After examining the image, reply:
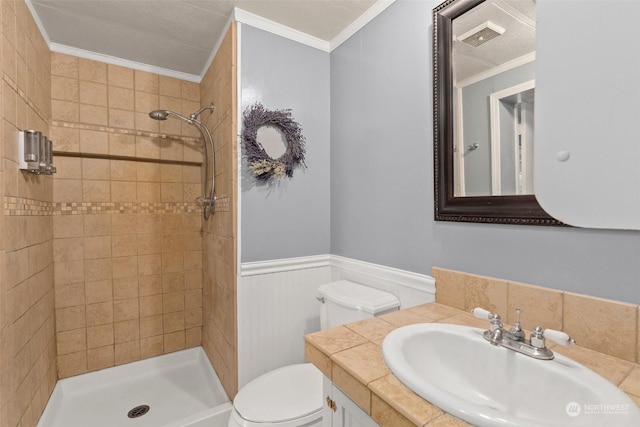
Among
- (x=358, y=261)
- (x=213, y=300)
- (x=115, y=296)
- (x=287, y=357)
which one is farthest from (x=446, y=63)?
(x=115, y=296)

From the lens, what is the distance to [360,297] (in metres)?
1.33

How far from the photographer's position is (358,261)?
1612 mm

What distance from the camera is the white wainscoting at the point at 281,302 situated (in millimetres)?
1575

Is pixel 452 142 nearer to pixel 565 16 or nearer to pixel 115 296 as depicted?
pixel 565 16

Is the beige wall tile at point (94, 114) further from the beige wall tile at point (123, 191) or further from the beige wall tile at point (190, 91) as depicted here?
the beige wall tile at point (190, 91)

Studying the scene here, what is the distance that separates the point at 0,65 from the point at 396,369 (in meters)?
1.76

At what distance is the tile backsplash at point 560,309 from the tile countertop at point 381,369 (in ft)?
0.14

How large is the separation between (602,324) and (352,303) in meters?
0.80

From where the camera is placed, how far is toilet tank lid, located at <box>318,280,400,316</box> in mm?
1242

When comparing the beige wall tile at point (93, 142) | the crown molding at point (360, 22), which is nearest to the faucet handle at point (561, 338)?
the crown molding at point (360, 22)

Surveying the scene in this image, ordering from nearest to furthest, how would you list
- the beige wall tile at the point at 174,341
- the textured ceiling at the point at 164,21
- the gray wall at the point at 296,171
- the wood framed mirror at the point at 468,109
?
the wood framed mirror at the point at 468,109 < the textured ceiling at the point at 164,21 < the gray wall at the point at 296,171 < the beige wall tile at the point at 174,341

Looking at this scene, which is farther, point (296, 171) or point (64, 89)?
point (64, 89)

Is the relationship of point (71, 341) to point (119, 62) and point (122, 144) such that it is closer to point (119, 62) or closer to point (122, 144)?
point (122, 144)

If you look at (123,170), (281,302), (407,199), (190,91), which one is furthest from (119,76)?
(407,199)
